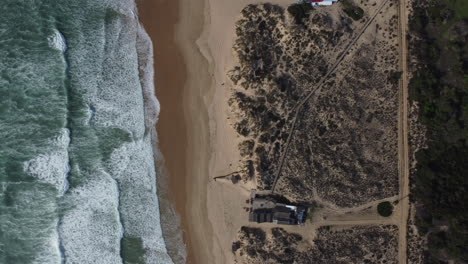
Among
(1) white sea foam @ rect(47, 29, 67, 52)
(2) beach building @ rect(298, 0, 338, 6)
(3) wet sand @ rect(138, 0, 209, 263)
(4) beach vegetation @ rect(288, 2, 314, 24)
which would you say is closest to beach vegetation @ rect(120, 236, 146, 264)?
(3) wet sand @ rect(138, 0, 209, 263)

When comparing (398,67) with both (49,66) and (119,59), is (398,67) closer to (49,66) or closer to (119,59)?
(119,59)

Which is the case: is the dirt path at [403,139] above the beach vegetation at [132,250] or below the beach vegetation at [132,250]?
above

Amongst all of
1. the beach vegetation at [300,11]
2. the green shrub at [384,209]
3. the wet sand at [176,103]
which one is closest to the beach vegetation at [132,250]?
the wet sand at [176,103]

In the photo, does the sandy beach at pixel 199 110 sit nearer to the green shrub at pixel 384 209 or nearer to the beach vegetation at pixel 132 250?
the beach vegetation at pixel 132 250

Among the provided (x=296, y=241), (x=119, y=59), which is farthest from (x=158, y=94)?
(x=296, y=241)

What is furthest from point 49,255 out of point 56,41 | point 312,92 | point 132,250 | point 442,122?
point 442,122
